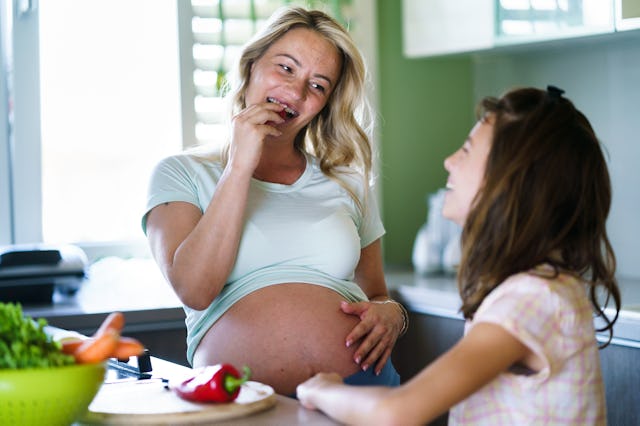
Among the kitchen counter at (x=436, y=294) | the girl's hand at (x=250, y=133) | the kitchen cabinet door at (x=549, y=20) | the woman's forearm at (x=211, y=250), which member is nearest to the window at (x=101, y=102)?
the kitchen cabinet door at (x=549, y=20)

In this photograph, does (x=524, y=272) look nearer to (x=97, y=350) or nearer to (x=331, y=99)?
(x=97, y=350)

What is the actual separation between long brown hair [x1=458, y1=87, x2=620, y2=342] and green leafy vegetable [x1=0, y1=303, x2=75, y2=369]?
22.1 inches

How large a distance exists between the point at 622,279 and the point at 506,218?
1865mm

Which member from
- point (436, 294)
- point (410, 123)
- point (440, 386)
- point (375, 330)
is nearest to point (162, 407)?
point (440, 386)

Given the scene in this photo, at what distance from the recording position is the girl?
115 centimetres

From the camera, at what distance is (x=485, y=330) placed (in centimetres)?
115

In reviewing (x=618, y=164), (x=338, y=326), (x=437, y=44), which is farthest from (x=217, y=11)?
(x=338, y=326)

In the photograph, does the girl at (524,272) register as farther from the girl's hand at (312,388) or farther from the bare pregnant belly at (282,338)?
the bare pregnant belly at (282,338)

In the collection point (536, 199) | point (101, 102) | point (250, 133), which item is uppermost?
point (101, 102)

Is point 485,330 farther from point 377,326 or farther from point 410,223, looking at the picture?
point 410,223

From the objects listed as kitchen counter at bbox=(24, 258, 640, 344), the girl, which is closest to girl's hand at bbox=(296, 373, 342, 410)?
the girl

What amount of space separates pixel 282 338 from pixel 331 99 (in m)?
0.67

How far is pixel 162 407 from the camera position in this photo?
129cm

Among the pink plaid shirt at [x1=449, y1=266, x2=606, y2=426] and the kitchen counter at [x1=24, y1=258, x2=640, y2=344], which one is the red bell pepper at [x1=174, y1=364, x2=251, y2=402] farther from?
the kitchen counter at [x1=24, y1=258, x2=640, y2=344]
